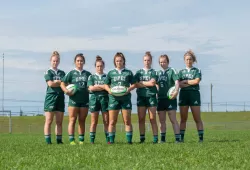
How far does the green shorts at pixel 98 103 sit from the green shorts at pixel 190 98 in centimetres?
199

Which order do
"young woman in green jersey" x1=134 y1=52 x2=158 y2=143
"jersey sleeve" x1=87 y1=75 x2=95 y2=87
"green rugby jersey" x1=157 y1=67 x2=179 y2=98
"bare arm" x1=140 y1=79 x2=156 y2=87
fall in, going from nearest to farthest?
"bare arm" x1=140 y1=79 x2=156 y2=87
"young woman in green jersey" x1=134 y1=52 x2=158 y2=143
"jersey sleeve" x1=87 y1=75 x2=95 y2=87
"green rugby jersey" x1=157 y1=67 x2=179 y2=98

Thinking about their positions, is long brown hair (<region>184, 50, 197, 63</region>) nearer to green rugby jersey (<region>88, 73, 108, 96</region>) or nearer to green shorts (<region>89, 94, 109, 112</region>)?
green rugby jersey (<region>88, 73, 108, 96</region>)

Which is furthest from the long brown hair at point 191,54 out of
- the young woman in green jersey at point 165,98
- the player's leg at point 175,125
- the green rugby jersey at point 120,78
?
the green rugby jersey at point 120,78

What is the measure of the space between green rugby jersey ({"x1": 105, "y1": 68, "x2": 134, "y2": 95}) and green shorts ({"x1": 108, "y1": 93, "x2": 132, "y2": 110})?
0.31 m

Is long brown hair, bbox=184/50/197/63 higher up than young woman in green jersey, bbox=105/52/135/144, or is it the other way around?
long brown hair, bbox=184/50/197/63

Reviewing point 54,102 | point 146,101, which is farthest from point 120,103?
point 54,102

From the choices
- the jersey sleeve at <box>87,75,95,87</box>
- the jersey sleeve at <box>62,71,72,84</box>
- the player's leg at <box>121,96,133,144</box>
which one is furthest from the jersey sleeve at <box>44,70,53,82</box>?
the player's leg at <box>121,96,133,144</box>

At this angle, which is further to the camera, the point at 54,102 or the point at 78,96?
the point at 54,102

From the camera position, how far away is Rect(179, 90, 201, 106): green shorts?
38.0ft

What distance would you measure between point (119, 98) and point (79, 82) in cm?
125

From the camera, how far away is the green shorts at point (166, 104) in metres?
11.4

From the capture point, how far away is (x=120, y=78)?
10.8 m

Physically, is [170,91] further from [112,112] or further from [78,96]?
[78,96]

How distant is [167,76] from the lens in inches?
454
